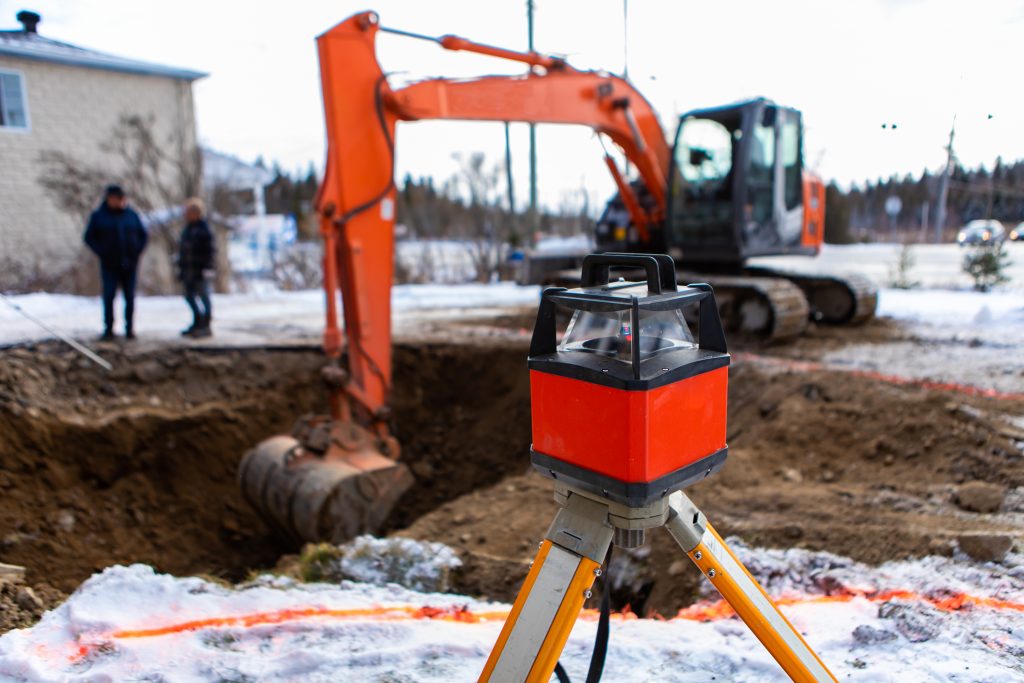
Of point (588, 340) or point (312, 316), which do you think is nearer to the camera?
point (588, 340)

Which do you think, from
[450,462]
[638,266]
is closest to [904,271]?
[450,462]

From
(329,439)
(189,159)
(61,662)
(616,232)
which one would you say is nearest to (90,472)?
(329,439)

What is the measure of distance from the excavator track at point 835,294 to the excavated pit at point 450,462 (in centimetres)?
315

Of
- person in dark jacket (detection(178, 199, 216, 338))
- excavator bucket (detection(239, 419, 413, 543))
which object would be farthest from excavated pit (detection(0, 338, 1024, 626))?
person in dark jacket (detection(178, 199, 216, 338))

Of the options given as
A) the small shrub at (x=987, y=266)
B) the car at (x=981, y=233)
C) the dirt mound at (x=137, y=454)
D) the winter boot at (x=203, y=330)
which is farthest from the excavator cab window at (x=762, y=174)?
the winter boot at (x=203, y=330)

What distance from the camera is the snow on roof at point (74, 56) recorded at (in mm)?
6434

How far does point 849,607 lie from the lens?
253 centimetres

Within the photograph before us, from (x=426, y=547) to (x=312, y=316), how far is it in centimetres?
693

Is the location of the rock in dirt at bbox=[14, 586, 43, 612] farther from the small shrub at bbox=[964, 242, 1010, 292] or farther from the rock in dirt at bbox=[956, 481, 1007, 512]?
→ the small shrub at bbox=[964, 242, 1010, 292]

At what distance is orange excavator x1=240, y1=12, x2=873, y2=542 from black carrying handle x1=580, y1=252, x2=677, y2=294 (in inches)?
126

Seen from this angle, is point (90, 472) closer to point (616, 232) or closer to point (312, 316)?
point (312, 316)

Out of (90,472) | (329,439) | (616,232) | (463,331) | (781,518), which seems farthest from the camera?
(616,232)

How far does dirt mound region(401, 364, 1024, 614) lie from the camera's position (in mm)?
3270

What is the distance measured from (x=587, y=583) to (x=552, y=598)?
8 cm
